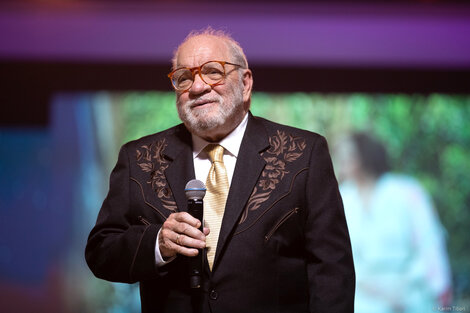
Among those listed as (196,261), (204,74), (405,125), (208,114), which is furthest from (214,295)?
(405,125)

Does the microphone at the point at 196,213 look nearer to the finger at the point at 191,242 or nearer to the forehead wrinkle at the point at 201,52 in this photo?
the finger at the point at 191,242

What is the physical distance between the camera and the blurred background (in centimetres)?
390

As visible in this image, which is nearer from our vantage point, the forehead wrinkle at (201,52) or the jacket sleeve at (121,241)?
the jacket sleeve at (121,241)

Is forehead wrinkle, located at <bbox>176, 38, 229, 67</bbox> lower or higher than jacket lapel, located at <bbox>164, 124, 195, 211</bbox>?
higher

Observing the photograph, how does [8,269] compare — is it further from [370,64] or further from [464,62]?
[464,62]

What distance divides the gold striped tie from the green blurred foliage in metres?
2.15

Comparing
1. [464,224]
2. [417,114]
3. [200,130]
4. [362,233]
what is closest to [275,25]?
[417,114]

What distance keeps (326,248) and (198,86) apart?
726 millimetres

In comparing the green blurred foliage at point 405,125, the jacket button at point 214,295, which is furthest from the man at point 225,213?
the green blurred foliage at point 405,125

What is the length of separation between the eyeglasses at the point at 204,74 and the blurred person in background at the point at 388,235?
2.14 metres

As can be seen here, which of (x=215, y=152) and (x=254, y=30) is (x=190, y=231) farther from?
(x=254, y=30)

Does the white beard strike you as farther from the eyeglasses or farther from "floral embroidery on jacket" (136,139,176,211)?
"floral embroidery on jacket" (136,139,176,211)

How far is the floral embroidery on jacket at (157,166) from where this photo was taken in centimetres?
192

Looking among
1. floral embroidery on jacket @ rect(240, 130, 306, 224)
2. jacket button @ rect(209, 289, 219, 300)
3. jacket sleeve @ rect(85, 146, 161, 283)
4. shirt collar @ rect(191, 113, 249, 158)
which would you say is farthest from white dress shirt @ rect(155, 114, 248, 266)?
jacket button @ rect(209, 289, 219, 300)
